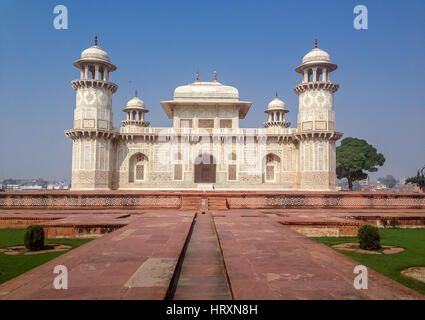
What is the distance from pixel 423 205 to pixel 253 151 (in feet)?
39.4

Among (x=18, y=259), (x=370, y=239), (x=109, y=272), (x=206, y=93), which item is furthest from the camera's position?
(x=206, y=93)

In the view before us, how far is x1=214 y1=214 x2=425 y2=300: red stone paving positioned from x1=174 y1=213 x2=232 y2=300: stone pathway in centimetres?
16

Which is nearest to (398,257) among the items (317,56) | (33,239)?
(33,239)

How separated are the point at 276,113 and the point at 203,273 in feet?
111

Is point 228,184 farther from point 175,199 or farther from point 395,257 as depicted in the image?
point 395,257

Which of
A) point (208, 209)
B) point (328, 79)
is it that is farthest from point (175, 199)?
point (328, 79)

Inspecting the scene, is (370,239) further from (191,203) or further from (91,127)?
(91,127)

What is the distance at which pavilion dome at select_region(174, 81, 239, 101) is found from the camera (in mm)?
25500

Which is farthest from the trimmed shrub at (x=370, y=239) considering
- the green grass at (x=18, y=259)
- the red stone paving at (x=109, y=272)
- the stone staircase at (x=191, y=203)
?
the stone staircase at (x=191, y=203)

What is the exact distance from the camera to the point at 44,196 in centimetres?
1432

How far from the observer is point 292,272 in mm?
3973

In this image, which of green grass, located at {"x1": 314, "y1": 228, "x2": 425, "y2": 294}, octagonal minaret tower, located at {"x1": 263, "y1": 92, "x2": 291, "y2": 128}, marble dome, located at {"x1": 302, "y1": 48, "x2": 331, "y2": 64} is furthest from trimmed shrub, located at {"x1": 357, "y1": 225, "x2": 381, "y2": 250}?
octagonal minaret tower, located at {"x1": 263, "y1": 92, "x2": 291, "y2": 128}
